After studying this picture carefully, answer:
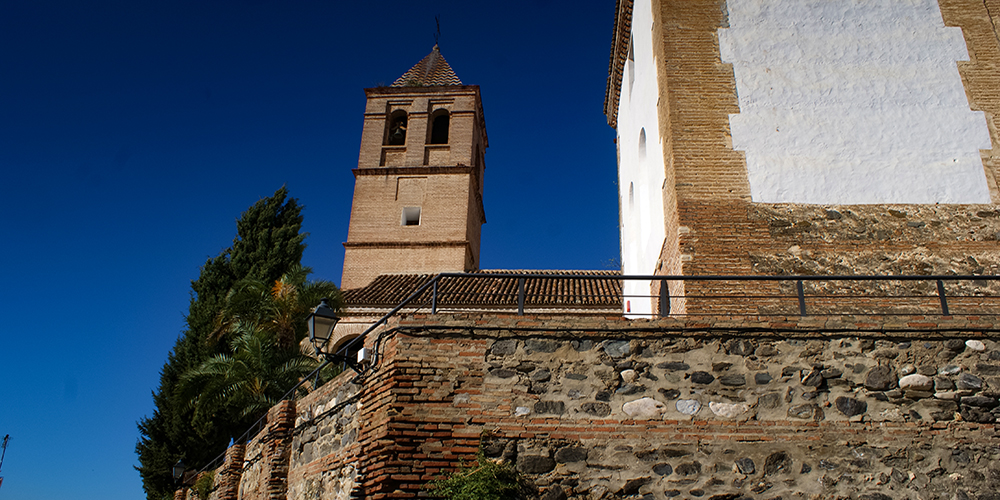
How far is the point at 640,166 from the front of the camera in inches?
464

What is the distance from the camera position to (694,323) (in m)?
6.58

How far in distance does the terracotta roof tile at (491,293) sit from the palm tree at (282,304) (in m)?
3.28

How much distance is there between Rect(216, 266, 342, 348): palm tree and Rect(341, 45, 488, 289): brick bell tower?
325 inches

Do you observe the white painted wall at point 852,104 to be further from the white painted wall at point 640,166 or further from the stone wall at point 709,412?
the stone wall at point 709,412

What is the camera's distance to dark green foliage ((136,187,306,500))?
59.2 feet

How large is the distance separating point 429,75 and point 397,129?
353 cm

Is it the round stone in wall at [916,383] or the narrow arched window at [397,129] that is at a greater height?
the narrow arched window at [397,129]

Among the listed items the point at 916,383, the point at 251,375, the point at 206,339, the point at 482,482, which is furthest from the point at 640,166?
the point at 206,339

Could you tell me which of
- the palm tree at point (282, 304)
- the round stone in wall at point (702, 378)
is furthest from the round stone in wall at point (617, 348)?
the palm tree at point (282, 304)

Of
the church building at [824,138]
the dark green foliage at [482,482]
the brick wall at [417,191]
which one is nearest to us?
the dark green foliage at [482,482]

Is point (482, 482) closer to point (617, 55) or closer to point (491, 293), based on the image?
point (617, 55)

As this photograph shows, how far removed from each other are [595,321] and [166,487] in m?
16.7

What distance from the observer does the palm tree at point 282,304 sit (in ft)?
46.8

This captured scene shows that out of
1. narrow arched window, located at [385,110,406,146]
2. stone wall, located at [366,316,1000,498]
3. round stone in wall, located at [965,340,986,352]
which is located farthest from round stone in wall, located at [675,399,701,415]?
narrow arched window, located at [385,110,406,146]
